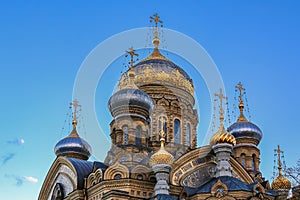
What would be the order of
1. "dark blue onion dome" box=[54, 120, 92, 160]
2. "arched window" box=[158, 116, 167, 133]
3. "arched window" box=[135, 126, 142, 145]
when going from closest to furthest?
1. "arched window" box=[135, 126, 142, 145]
2. "arched window" box=[158, 116, 167, 133]
3. "dark blue onion dome" box=[54, 120, 92, 160]

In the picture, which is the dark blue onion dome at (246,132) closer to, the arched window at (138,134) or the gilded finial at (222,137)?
the gilded finial at (222,137)

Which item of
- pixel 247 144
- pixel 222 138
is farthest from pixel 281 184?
pixel 247 144

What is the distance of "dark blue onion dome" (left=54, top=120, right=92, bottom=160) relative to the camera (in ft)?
79.3

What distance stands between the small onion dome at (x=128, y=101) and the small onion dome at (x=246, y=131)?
177 inches

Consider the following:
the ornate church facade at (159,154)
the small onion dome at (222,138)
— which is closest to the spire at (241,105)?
the ornate church facade at (159,154)

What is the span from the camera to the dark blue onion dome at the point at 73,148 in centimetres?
2416

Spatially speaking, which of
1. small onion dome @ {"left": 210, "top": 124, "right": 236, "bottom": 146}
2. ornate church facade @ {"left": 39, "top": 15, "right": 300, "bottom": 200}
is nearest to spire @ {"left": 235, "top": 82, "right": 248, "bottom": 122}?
ornate church facade @ {"left": 39, "top": 15, "right": 300, "bottom": 200}

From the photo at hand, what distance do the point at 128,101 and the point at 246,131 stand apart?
565 cm

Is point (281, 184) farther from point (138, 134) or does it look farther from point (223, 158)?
point (138, 134)

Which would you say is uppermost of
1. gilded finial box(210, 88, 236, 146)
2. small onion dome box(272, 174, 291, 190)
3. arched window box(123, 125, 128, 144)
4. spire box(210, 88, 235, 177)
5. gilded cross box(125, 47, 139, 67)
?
gilded cross box(125, 47, 139, 67)

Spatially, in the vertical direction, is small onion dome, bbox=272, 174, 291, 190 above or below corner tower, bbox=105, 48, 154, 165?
below

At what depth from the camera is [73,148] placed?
2422 cm

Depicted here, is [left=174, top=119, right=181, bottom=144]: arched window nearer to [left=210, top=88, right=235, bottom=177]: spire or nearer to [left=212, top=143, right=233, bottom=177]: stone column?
[left=210, top=88, right=235, bottom=177]: spire

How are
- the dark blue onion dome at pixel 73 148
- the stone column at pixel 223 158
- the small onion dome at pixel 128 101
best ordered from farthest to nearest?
the dark blue onion dome at pixel 73 148, the small onion dome at pixel 128 101, the stone column at pixel 223 158
